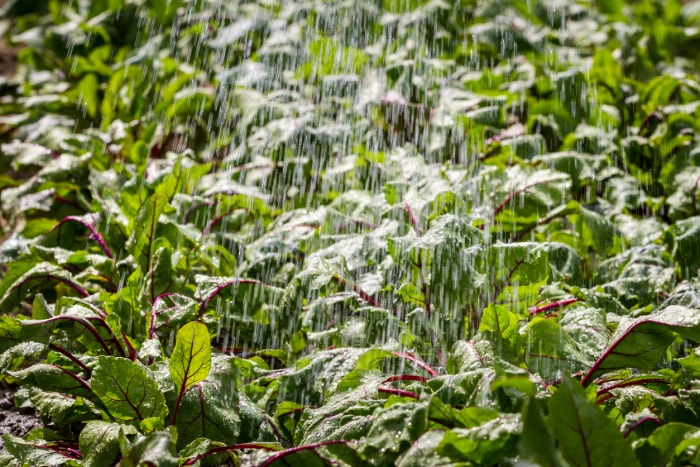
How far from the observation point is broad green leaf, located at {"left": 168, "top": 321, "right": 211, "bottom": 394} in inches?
69.2

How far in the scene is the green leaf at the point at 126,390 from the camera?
1787 mm

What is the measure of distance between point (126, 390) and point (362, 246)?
0.84 m

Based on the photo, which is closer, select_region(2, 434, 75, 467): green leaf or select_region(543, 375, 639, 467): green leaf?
select_region(543, 375, 639, 467): green leaf

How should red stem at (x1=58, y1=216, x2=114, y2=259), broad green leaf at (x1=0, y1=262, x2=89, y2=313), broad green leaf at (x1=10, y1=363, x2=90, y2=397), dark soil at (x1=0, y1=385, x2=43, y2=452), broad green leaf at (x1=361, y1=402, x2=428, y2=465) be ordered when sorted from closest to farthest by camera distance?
broad green leaf at (x1=361, y1=402, x2=428, y2=465)
broad green leaf at (x1=10, y1=363, x2=90, y2=397)
dark soil at (x1=0, y1=385, x2=43, y2=452)
broad green leaf at (x1=0, y1=262, x2=89, y2=313)
red stem at (x1=58, y1=216, x2=114, y2=259)

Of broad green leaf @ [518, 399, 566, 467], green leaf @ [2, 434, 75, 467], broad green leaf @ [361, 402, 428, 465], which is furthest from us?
green leaf @ [2, 434, 75, 467]

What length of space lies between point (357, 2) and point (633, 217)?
2.46m

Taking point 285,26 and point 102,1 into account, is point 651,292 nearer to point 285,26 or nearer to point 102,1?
point 285,26

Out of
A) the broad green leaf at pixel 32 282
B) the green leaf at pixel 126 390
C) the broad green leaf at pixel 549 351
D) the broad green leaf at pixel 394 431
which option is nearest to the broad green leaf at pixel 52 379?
the green leaf at pixel 126 390

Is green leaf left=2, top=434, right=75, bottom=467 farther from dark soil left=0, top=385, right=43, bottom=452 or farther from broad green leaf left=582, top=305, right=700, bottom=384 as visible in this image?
broad green leaf left=582, top=305, right=700, bottom=384

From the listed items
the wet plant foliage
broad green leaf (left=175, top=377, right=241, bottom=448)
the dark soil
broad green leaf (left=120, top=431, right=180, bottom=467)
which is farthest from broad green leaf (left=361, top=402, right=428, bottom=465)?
the dark soil

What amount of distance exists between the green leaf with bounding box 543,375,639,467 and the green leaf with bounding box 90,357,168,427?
3.12 feet

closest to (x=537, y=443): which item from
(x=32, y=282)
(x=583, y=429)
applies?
(x=583, y=429)

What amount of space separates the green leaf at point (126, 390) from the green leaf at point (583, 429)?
951 mm

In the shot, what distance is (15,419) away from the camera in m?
2.21
